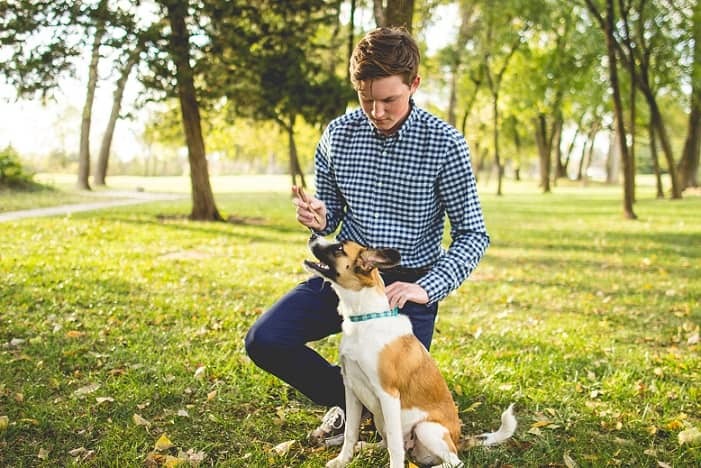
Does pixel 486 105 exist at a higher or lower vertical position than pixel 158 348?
higher

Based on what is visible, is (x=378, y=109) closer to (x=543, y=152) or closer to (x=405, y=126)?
(x=405, y=126)

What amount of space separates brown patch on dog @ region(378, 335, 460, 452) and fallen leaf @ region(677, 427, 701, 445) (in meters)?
1.60

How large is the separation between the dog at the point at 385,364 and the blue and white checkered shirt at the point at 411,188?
1.75ft

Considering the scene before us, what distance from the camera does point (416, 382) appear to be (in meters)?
3.48

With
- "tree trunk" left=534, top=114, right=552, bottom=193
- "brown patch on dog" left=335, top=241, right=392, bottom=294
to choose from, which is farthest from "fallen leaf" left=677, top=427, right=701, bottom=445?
"tree trunk" left=534, top=114, right=552, bottom=193

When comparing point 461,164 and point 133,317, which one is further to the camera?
point 133,317

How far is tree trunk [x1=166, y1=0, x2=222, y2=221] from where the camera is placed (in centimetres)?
1314

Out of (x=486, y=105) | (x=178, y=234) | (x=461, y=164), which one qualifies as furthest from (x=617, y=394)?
(x=486, y=105)

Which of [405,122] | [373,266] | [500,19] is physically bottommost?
[373,266]

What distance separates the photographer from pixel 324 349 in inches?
233

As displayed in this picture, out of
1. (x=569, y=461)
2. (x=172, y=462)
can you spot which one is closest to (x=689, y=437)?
(x=569, y=461)

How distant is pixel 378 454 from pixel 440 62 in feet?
86.8

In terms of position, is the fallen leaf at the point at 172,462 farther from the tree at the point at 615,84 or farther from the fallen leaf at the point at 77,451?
the tree at the point at 615,84

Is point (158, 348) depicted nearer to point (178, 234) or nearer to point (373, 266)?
point (373, 266)
